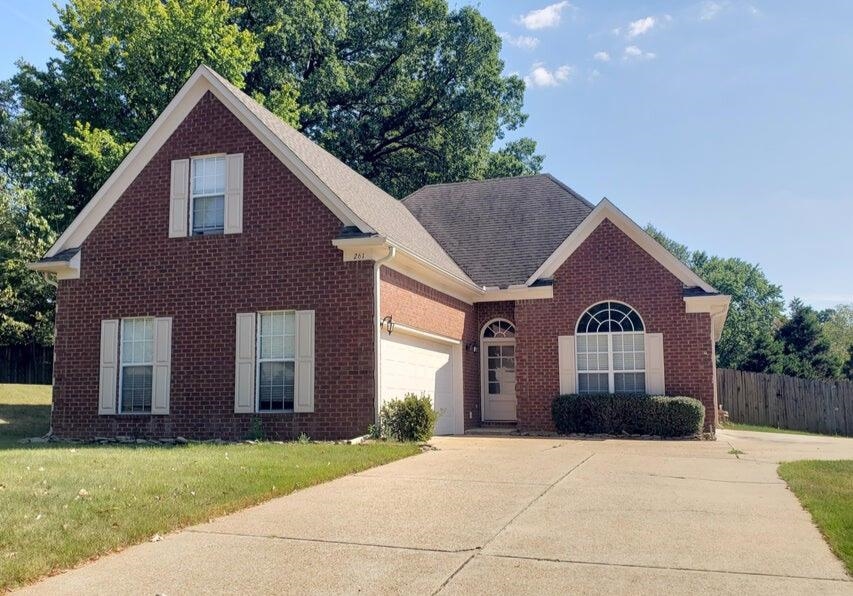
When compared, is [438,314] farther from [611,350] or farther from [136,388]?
[136,388]

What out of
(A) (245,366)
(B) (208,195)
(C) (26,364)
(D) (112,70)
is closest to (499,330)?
(A) (245,366)

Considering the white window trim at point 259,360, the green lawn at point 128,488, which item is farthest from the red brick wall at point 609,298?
the green lawn at point 128,488

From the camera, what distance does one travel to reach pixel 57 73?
26578 mm

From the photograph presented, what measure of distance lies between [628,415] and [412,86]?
22.6m

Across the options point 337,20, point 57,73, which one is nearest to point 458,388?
point 57,73

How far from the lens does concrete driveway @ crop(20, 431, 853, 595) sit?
5250mm

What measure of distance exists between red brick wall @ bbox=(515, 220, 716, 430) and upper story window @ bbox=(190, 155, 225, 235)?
741cm

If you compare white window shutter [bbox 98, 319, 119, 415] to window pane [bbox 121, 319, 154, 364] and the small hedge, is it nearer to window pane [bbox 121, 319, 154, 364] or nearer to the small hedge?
window pane [bbox 121, 319, 154, 364]

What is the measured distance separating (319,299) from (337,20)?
2219cm

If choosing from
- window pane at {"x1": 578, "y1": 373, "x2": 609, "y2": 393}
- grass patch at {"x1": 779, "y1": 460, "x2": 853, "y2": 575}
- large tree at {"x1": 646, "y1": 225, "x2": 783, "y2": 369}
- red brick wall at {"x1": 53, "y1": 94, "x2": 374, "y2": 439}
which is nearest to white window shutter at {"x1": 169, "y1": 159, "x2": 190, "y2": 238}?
red brick wall at {"x1": 53, "y1": 94, "x2": 374, "y2": 439}

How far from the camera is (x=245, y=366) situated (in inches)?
598

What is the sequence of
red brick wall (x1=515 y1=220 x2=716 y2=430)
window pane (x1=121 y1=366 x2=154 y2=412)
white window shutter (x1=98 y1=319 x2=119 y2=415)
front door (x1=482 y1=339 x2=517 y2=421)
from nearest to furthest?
1. window pane (x1=121 y1=366 x2=154 y2=412)
2. white window shutter (x1=98 y1=319 x2=119 y2=415)
3. red brick wall (x1=515 y1=220 x2=716 y2=430)
4. front door (x1=482 y1=339 x2=517 y2=421)

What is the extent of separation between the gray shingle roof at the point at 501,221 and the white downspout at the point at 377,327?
556cm

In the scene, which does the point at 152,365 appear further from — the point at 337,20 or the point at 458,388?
the point at 337,20
